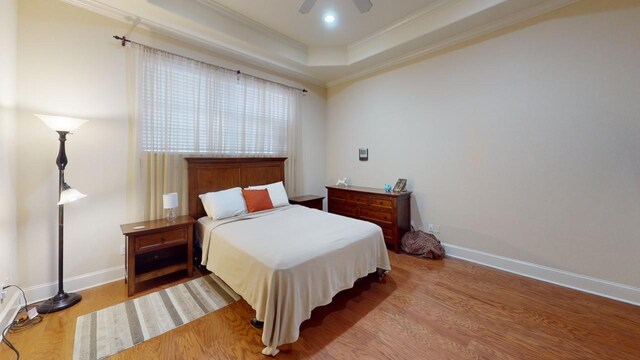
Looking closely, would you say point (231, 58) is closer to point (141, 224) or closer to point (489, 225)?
point (141, 224)

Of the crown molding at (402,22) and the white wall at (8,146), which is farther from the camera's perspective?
the crown molding at (402,22)

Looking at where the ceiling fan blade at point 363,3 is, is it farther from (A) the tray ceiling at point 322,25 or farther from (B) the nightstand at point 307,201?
(B) the nightstand at point 307,201

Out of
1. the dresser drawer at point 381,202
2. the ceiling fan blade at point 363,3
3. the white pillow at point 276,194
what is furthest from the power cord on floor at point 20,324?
the ceiling fan blade at point 363,3

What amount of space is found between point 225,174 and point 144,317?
73.3 inches

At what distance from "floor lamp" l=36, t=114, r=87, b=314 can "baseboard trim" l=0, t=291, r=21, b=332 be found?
5.5 inches

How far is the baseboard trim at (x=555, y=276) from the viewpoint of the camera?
2.23 metres

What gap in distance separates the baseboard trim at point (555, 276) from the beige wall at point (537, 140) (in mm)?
66

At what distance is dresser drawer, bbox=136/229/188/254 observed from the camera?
7.74ft

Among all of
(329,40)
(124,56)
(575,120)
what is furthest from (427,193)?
(124,56)

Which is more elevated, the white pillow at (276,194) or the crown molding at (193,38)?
the crown molding at (193,38)

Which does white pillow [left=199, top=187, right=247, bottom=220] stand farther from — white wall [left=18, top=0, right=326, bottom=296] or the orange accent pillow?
white wall [left=18, top=0, right=326, bottom=296]

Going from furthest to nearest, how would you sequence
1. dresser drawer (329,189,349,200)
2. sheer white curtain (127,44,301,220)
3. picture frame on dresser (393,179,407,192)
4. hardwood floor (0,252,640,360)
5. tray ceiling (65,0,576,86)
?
dresser drawer (329,189,349,200) < picture frame on dresser (393,179,407,192) < sheer white curtain (127,44,301,220) < tray ceiling (65,0,576,86) < hardwood floor (0,252,640,360)

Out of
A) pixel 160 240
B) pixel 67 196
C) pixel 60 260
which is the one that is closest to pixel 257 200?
pixel 160 240

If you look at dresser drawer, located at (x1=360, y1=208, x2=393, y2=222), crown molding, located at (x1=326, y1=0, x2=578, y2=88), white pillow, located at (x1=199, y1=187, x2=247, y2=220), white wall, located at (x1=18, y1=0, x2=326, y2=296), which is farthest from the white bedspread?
crown molding, located at (x1=326, y1=0, x2=578, y2=88)
